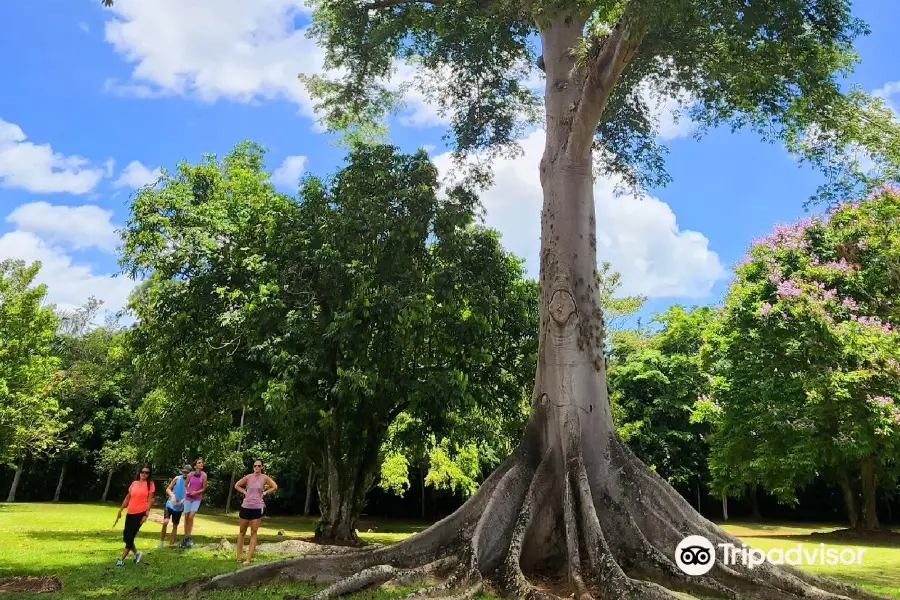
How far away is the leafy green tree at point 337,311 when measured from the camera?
11766 mm

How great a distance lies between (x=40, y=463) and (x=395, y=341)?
112 feet

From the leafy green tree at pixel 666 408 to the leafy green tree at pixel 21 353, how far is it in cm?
2553

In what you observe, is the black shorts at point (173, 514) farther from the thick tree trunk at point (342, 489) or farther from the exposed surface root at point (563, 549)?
the exposed surface root at point (563, 549)

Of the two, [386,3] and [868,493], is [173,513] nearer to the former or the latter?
[386,3]

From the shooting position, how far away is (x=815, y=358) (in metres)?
17.7

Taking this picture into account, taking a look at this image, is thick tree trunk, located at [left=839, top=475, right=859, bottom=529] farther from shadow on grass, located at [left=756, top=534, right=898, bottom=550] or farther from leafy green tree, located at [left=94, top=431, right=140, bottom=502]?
leafy green tree, located at [left=94, top=431, right=140, bottom=502]

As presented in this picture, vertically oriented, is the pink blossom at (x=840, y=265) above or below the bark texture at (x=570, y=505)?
above

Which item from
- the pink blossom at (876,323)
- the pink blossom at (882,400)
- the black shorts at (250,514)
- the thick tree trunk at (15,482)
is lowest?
the thick tree trunk at (15,482)

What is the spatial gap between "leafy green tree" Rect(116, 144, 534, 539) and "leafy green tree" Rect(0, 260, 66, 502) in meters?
13.1

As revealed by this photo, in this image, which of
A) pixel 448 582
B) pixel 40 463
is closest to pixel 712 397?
pixel 448 582

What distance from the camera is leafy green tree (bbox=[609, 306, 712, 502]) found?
30.7m

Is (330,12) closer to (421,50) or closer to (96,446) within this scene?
(421,50)

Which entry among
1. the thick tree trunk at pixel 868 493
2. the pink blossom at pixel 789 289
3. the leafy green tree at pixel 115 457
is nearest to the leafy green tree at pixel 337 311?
the pink blossom at pixel 789 289

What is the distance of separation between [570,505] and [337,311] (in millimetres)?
6825
